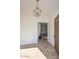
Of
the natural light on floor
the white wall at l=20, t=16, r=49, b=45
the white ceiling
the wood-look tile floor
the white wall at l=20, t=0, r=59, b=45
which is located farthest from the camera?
the white wall at l=20, t=16, r=49, b=45

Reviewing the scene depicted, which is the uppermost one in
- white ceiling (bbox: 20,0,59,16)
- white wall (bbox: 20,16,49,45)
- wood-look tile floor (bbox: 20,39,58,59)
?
white ceiling (bbox: 20,0,59,16)

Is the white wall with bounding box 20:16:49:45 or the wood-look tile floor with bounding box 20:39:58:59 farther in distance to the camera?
the white wall with bounding box 20:16:49:45

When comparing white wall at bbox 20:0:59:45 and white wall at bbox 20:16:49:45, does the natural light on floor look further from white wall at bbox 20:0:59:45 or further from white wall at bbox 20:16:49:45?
white wall at bbox 20:16:49:45

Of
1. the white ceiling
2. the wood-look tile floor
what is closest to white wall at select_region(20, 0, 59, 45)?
the white ceiling

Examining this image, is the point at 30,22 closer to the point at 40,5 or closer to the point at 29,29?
the point at 29,29

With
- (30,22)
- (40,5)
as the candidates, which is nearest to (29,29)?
(30,22)

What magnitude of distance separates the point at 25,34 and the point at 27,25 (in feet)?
2.39

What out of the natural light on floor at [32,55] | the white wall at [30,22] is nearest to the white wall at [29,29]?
the white wall at [30,22]

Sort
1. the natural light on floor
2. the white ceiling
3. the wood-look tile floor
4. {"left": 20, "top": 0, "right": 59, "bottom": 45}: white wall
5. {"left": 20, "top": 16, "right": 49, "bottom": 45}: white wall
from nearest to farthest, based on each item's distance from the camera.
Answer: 1. the natural light on floor
2. the wood-look tile floor
3. the white ceiling
4. {"left": 20, "top": 0, "right": 59, "bottom": 45}: white wall
5. {"left": 20, "top": 16, "right": 49, "bottom": 45}: white wall

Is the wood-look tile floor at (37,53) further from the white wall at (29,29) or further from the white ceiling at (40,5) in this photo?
the white ceiling at (40,5)

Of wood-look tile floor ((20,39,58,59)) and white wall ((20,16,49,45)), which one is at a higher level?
white wall ((20,16,49,45))
